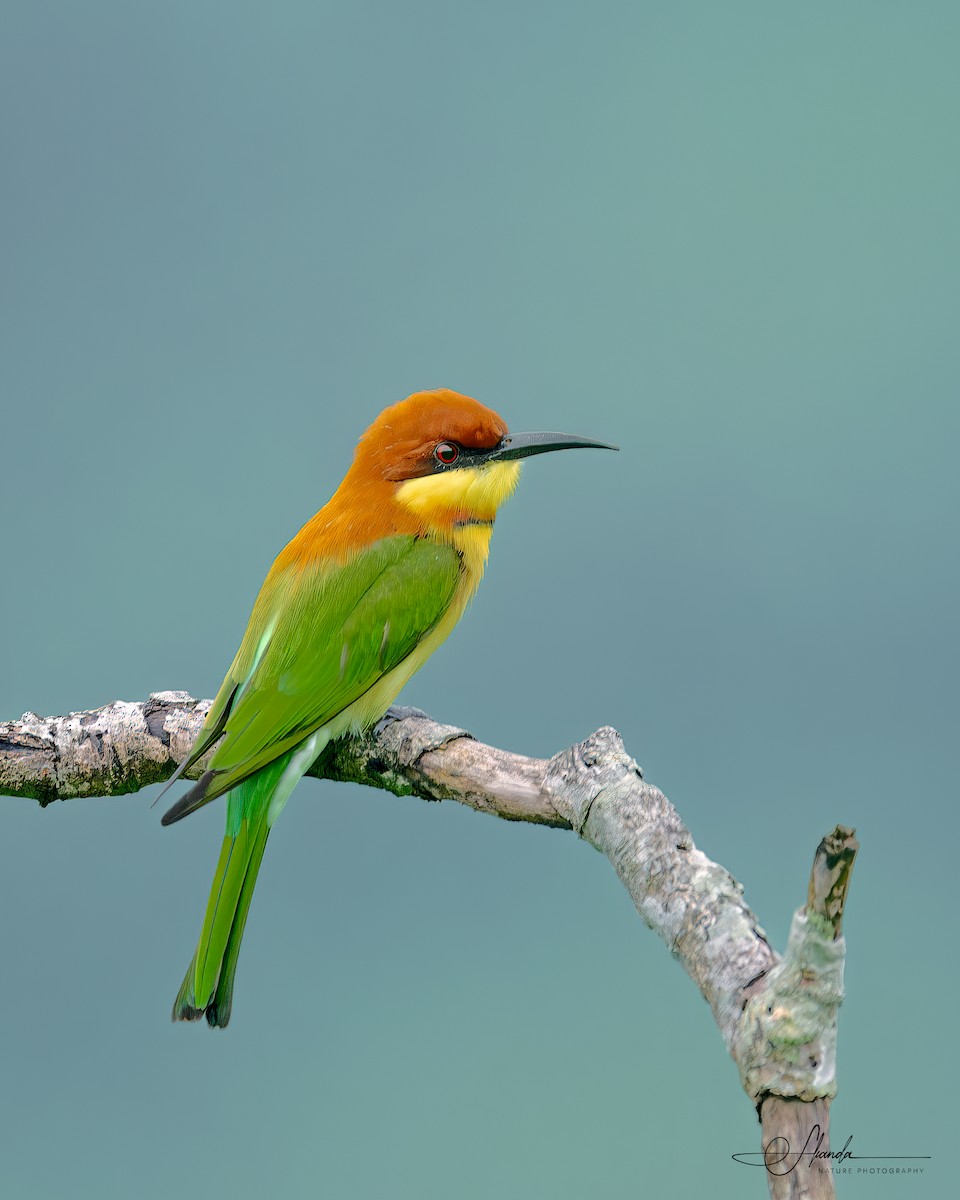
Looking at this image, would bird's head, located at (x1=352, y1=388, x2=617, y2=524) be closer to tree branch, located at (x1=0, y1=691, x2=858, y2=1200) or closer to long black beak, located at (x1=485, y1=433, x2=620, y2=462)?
long black beak, located at (x1=485, y1=433, x2=620, y2=462)

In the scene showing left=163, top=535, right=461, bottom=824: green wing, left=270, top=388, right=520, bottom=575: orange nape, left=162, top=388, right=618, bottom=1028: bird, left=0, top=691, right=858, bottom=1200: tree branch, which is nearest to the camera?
left=0, top=691, right=858, bottom=1200: tree branch

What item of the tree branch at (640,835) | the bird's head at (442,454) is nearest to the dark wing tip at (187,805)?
the tree branch at (640,835)

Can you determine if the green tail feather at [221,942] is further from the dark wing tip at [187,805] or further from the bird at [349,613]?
the dark wing tip at [187,805]

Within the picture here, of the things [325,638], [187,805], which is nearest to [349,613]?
[325,638]

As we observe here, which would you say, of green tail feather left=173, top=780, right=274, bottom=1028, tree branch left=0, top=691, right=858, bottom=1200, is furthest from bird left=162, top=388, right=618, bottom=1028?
tree branch left=0, top=691, right=858, bottom=1200

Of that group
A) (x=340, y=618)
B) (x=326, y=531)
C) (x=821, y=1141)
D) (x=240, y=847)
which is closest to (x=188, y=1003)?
(x=240, y=847)

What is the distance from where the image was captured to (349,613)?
294 centimetres

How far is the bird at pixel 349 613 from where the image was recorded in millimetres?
2701

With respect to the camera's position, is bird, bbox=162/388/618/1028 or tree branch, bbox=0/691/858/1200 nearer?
Result: tree branch, bbox=0/691/858/1200

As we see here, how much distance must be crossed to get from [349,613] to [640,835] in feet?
3.18

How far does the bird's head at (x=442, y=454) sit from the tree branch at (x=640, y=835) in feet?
1.65

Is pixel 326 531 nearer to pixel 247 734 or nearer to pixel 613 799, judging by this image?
pixel 247 734

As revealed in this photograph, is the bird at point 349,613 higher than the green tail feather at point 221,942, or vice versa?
the bird at point 349,613

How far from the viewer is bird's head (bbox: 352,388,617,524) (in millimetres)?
3043
